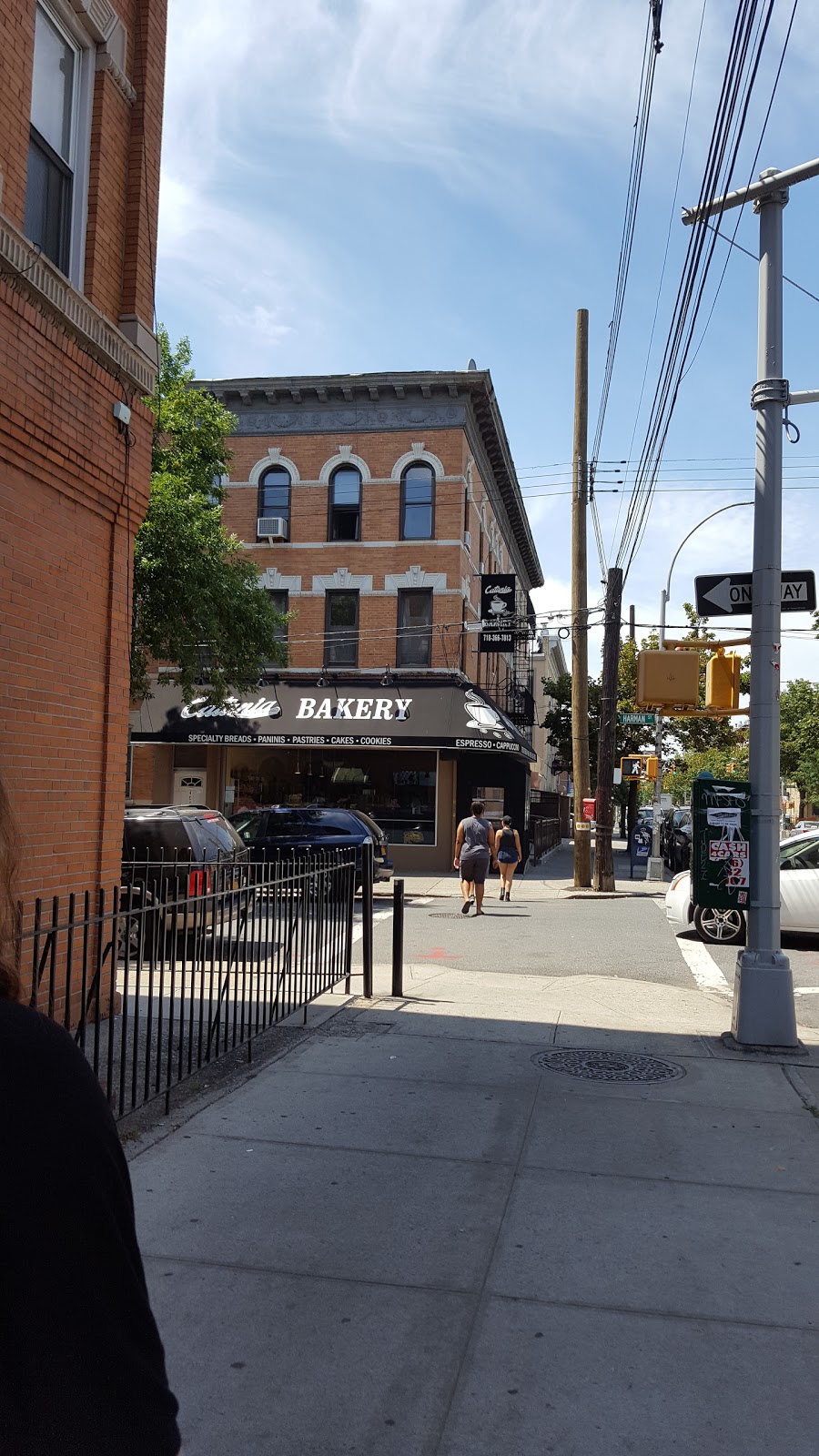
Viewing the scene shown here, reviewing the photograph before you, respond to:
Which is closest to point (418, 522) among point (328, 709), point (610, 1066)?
point (328, 709)

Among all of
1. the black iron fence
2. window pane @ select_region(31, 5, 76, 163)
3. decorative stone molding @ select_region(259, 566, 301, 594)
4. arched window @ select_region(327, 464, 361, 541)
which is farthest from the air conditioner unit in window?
window pane @ select_region(31, 5, 76, 163)

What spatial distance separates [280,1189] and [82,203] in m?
7.23

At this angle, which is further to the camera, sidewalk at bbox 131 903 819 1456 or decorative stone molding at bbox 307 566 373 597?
decorative stone molding at bbox 307 566 373 597

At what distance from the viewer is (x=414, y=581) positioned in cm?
2830

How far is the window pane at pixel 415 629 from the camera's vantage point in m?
28.2

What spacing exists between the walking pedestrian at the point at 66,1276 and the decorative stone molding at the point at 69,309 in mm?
6836

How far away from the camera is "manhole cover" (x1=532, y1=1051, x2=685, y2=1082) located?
7.33 metres

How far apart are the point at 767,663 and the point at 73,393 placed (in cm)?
549

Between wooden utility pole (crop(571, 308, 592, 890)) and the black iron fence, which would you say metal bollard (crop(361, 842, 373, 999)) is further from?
wooden utility pole (crop(571, 308, 592, 890))

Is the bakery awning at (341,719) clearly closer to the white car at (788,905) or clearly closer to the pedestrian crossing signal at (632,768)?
the pedestrian crossing signal at (632,768)

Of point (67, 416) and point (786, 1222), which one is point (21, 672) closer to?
point (67, 416)

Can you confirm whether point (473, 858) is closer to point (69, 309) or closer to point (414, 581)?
point (414, 581)

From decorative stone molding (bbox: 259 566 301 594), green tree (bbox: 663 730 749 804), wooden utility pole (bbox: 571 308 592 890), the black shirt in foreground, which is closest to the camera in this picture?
the black shirt in foreground

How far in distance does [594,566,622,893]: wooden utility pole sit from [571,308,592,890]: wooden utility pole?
1.44ft
